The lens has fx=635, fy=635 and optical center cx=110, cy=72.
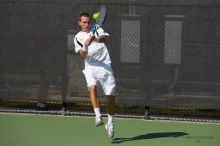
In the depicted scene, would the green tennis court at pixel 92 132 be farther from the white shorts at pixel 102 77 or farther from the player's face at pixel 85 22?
the player's face at pixel 85 22

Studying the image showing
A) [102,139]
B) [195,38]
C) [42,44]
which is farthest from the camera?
[42,44]

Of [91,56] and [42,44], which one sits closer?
[91,56]

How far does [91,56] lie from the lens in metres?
8.71

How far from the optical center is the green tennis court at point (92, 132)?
8.22 metres

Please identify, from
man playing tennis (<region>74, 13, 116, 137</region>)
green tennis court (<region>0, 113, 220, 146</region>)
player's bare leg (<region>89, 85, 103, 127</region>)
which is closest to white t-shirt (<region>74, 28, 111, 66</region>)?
man playing tennis (<region>74, 13, 116, 137</region>)

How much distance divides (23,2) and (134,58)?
2.27 metres

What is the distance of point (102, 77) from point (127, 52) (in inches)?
100

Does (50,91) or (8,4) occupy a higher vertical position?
(8,4)

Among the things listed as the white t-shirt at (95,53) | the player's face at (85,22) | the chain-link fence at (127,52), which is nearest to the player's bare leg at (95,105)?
the white t-shirt at (95,53)

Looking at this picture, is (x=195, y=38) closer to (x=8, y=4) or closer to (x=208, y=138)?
(x=208, y=138)

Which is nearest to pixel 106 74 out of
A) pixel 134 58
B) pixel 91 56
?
pixel 91 56

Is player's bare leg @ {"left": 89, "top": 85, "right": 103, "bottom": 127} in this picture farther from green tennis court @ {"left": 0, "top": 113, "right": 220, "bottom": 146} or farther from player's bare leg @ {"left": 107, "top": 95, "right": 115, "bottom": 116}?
green tennis court @ {"left": 0, "top": 113, "right": 220, "bottom": 146}

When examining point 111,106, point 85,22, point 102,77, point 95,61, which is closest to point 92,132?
point 111,106

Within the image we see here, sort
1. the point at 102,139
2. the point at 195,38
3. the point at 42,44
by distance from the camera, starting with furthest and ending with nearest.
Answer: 1. the point at 42,44
2. the point at 195,38
3. the point at 102,139
